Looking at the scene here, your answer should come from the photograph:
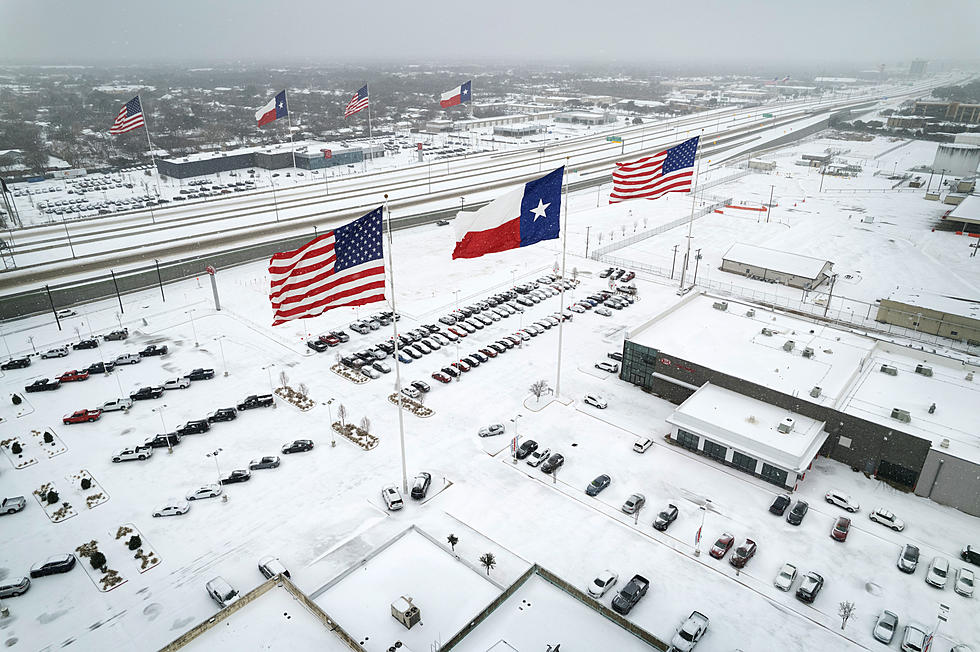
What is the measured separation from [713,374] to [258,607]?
3056 cm

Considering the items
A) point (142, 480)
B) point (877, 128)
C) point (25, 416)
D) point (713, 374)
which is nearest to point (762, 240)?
point (713, 374)

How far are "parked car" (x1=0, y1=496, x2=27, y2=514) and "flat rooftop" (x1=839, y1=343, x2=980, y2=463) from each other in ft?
155

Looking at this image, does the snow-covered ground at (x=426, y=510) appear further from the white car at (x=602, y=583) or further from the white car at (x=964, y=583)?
the white car at (x=602, y=583)

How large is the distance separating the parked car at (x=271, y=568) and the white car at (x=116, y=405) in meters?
20.1

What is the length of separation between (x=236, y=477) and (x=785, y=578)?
29.3 meters

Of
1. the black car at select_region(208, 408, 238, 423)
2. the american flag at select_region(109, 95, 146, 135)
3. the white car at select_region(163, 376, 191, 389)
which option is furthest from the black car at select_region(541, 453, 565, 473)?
the american flag at select_region(109, 95, 146, 135)

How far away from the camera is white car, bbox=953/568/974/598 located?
25891 millimetres

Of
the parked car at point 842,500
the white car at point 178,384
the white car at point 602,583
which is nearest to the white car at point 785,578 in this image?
the parked car at point 842,500

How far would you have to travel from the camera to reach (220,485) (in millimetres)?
32469

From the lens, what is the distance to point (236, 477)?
32.9 metres

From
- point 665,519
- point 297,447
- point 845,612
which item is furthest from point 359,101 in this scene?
A: point 845,612

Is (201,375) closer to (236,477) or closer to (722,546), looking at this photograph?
(236,477)

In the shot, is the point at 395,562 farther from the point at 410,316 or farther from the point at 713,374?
the point at 410,316

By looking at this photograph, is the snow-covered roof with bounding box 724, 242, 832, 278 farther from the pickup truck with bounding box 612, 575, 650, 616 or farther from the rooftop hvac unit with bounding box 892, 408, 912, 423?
the pickup truck with bounding box 612, 575, 650, 616
